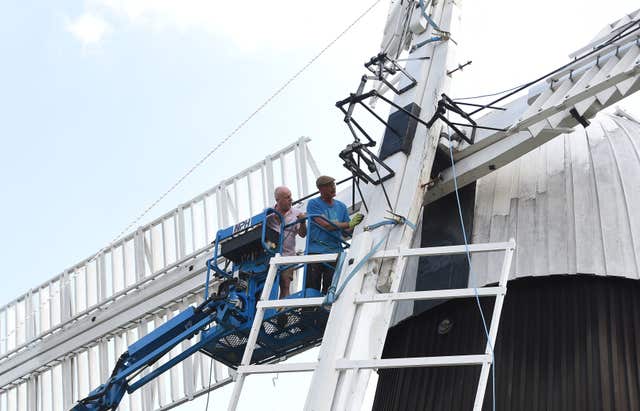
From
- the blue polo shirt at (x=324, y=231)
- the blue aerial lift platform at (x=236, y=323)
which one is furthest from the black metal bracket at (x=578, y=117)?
the blue aerial lift platform at (x=236, y=323)

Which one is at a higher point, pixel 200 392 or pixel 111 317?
pixel 111 317

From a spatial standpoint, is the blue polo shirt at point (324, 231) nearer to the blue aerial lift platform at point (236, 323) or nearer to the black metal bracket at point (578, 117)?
the blue aerial lift platform at point (236, 323)

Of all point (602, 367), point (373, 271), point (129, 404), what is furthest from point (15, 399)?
point (602, 367)

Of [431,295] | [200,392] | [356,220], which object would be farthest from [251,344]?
[200,392]

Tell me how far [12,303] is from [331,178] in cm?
737

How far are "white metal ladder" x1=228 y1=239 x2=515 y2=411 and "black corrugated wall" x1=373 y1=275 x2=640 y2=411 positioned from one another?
0.91 m

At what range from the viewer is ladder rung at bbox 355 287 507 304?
979 centimetres

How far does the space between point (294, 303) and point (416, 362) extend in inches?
60.1

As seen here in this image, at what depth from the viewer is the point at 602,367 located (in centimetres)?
1050

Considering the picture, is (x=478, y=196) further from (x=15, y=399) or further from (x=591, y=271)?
(x=15, y=399)

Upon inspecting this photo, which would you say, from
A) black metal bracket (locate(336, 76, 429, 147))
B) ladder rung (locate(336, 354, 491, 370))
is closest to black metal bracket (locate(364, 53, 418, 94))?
black metal bracket (locate(336, 76, 429, 147))

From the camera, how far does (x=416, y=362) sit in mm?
9430

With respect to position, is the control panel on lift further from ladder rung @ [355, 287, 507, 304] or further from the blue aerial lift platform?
ladder rung @ [355, 287, 507, 304]

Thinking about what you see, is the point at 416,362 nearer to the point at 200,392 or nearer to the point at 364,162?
the point at 364,162
